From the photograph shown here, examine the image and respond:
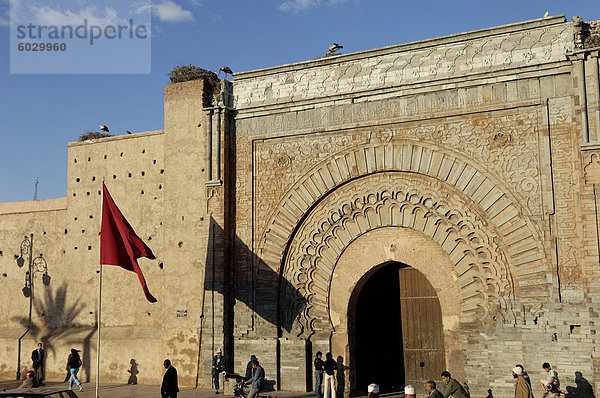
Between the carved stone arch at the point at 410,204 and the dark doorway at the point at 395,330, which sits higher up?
the carved stone arch at the point at 410,204

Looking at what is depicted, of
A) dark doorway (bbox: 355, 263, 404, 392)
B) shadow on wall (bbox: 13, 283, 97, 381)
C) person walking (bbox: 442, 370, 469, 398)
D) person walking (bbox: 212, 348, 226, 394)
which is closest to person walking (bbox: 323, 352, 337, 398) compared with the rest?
dark doorway (bbox: 355, 263, 404, 392)

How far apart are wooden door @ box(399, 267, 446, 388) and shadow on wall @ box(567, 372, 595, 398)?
2.21 m

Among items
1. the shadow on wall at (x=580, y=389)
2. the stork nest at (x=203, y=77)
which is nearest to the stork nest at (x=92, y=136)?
the stork nest at (x=203, y=77)

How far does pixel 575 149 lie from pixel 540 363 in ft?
11.3

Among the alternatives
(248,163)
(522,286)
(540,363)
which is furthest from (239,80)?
(540,363)

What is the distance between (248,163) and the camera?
13.0 metres

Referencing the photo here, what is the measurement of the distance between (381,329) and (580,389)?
3.84 meters

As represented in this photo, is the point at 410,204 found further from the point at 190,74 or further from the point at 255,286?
the point at 190,74

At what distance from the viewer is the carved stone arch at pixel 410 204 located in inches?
411

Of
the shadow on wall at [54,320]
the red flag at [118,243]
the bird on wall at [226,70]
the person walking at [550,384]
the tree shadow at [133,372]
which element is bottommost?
the tree shadow at [133,372]

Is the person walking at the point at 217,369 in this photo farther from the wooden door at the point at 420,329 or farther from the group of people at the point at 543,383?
the group of people at the point at 543,383

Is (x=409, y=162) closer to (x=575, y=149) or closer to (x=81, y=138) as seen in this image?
(x=575, y=149)

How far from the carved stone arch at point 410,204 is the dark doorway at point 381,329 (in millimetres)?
1391

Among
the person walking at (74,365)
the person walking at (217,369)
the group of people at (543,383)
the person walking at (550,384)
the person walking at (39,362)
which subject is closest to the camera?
the group of people at (543,383)
